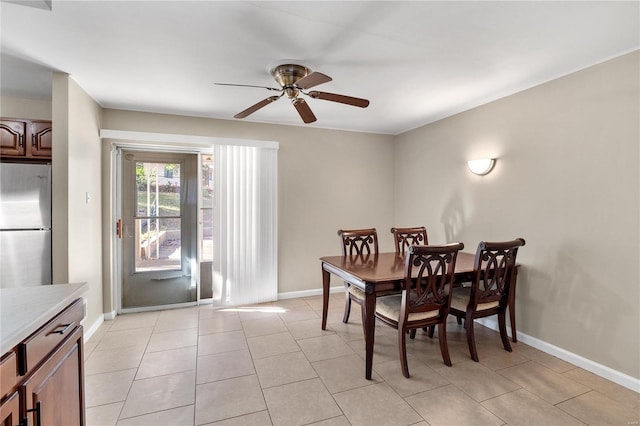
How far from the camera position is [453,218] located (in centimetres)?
367

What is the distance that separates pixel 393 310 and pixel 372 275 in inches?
14.3

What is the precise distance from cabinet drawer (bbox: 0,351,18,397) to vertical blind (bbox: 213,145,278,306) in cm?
286

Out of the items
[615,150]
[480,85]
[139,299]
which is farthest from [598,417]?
[139,299]

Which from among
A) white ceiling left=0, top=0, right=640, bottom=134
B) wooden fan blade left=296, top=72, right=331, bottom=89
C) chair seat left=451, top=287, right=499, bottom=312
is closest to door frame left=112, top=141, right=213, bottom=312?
white ceiling left=0, top=0, right=640, bottom=134

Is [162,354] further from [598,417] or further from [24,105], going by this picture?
[598,417]

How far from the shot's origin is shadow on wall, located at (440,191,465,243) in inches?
141

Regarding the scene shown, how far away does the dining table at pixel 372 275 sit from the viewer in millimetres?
2275

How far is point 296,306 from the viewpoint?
389 centimetres

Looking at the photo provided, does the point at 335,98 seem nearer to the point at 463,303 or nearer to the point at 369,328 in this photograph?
the point at 369,328

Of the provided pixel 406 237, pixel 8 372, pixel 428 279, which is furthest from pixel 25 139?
pixel 406 237

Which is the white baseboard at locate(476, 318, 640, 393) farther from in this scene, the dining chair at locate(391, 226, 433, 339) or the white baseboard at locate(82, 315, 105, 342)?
the white baseboard at locate(82, 315, 105, 342)

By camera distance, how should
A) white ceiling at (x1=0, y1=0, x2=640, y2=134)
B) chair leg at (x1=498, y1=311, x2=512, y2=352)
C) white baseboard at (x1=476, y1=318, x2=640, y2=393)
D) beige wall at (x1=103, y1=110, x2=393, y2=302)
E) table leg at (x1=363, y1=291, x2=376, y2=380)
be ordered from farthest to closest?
beige wall at (x1=103, y1=110, x2=393, y2=302) < chair leg at (x1=498, y1=311, x2=512, y2=352) < table leg at (x1=363, y1=291, x2=376, y2=380) < white baseboard at (x1=476, y1=318, x2=640, y2=393) < white ceiling at (x1=0, y1=0, x2=640, y2=134)

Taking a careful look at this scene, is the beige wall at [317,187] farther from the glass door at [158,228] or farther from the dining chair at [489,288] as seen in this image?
the dining chair at [489,288]

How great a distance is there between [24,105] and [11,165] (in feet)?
3.50
